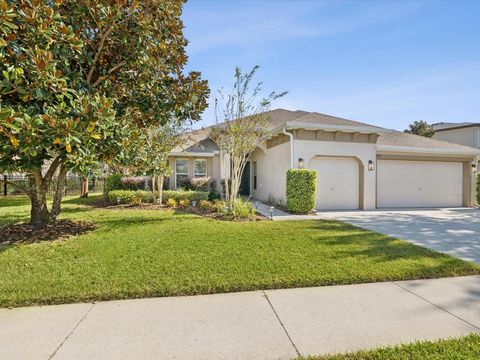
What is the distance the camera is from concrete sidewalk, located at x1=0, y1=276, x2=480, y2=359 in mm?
2664

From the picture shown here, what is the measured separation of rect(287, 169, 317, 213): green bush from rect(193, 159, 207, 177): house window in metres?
7.87

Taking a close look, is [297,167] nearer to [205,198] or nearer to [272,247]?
[205,198]

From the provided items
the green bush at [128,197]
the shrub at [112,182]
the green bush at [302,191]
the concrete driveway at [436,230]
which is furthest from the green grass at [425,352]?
the shrub at [112,182]

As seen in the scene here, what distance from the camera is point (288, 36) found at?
990cm

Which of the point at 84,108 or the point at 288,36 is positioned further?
the point at 288,36

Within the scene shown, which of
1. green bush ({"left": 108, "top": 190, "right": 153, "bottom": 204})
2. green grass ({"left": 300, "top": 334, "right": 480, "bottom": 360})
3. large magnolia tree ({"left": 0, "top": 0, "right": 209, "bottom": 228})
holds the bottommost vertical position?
green grass ({"left": 300, "top": 334, "right": 480, "bottom": 360})

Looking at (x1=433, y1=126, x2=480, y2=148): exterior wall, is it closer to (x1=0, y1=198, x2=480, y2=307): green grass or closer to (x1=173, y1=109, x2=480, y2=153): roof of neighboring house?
(x1=173, y1=109, x2=480, y2=153): roof of neighboring house

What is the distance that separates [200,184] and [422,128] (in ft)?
80.0

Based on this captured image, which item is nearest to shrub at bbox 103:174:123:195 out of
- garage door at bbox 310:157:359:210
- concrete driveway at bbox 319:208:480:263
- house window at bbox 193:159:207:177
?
house window at bbox 193:159:207:177

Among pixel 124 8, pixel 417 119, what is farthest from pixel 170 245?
pixel 417 119

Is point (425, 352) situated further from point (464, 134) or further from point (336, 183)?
point (464, 134)

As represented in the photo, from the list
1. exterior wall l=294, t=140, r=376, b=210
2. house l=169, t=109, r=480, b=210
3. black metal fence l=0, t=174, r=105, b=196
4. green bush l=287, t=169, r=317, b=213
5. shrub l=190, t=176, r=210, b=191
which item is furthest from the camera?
black metal fence l=0, t=174, r=105, b=196

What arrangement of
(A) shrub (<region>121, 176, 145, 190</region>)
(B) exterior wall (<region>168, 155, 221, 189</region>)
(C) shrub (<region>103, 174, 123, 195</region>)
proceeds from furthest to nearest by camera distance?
(B) exterior wall (<region>168, 155, 221, 189</region>) < (A) shrub (<region>121, 176, 145, 190</region>) < (C) shrub (<region>103, 174, 123, 195</region>)

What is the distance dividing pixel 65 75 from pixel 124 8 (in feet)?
6.26
